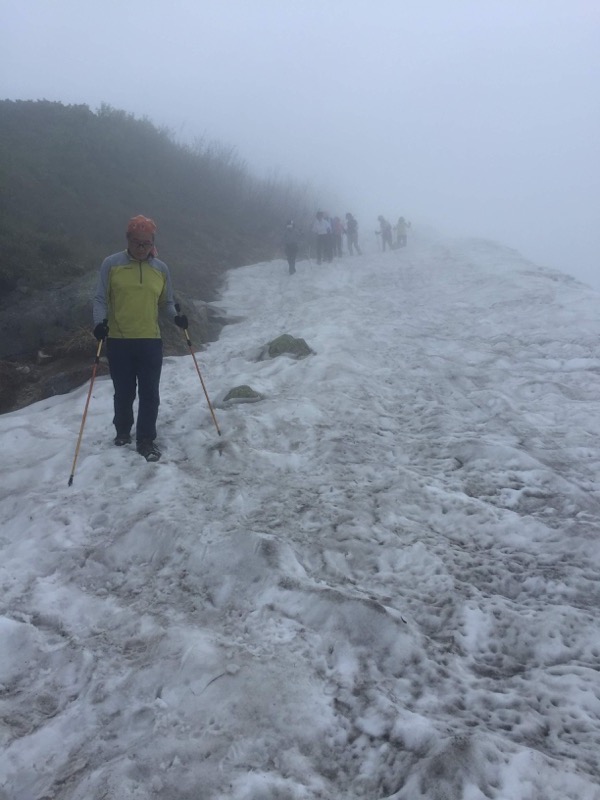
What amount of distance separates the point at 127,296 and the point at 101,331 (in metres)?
0.50

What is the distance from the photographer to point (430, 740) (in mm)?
2686

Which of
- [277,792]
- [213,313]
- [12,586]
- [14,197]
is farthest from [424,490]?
[14,197]

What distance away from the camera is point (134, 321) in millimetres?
5656

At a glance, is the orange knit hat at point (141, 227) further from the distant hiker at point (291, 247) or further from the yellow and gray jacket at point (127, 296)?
the distant hiker at point (291, 247)

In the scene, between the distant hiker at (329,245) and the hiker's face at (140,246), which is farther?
the distant hiker at (329,245)

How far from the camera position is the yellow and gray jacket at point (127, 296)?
5.57 m

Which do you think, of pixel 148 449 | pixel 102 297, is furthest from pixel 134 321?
pixel 148 449

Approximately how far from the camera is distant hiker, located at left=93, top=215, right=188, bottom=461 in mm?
5555

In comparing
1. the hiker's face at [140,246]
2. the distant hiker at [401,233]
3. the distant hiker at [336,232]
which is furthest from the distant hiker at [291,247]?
the hiker's face at [140,246]

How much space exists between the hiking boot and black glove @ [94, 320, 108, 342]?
1.18 m

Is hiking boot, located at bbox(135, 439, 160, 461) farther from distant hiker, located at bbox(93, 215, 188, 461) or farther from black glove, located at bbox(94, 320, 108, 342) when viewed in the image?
black glove, located at bbox(94, 320, 108, 342)

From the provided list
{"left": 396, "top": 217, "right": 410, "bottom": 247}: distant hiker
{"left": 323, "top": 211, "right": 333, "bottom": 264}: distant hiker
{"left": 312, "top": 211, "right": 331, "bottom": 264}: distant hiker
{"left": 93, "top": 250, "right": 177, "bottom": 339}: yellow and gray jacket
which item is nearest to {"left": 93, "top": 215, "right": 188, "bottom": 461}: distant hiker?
{"left": 93, "top": 250, "right": 177, "bottom": 339}: yellow and gray jacket

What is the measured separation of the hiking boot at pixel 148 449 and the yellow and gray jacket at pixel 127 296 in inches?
43.7

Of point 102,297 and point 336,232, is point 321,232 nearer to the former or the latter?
point 336,232
